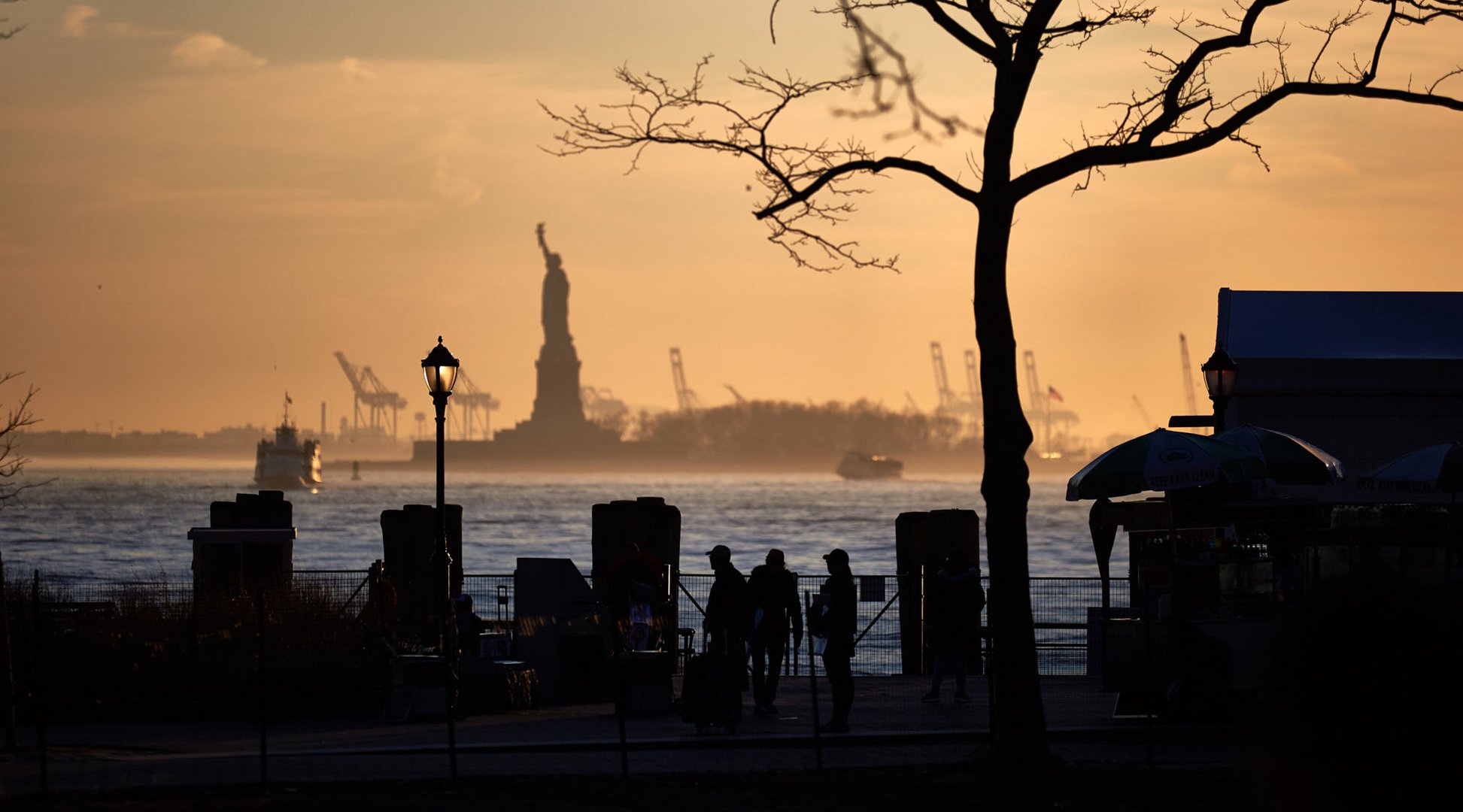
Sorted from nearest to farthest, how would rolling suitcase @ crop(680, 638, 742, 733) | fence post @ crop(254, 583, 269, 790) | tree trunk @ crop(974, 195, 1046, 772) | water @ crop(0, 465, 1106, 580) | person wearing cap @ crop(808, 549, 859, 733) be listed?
1. fence post @ crop(254, 583, 269, 790)
2. tree trunk @ crop(974, 195, 1046, 772)
3. rolling suitcase @ crop(680, 638, 742, 733)
4. person wearing cap @ crop(808, 549, 859, 733)
5. water @ crop(0, 465, 1106, 580)

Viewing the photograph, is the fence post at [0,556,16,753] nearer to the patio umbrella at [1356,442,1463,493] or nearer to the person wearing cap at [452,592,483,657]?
the person wearing cap at [452,592,483,657]

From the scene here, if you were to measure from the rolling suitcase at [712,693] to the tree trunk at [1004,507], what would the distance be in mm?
3274

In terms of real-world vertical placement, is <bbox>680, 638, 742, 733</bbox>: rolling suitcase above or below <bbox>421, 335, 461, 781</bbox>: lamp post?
below

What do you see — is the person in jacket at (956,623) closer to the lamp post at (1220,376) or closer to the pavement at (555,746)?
the pavement at (555,746)

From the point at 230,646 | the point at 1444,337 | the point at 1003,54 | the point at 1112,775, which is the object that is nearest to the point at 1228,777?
the point at 1112,775

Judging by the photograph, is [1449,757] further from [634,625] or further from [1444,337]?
[1444,337]

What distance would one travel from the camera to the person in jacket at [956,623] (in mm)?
19141

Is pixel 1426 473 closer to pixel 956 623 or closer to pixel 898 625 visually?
pixel 956 623

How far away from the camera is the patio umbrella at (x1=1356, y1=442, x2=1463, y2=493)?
1928cm

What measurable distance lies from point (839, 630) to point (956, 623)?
270cm

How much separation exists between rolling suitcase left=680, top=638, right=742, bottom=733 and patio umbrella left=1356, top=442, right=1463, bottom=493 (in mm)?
A: 8410

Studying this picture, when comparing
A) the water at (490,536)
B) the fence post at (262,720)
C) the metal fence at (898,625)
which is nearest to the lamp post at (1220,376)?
the metal fence at (898,625)

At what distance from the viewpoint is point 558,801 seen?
1187 centimetres

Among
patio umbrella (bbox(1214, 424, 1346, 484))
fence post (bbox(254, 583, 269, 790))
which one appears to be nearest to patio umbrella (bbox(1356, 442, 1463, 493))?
patio umbrella (bbox(1214, 424, 1346, 484))
